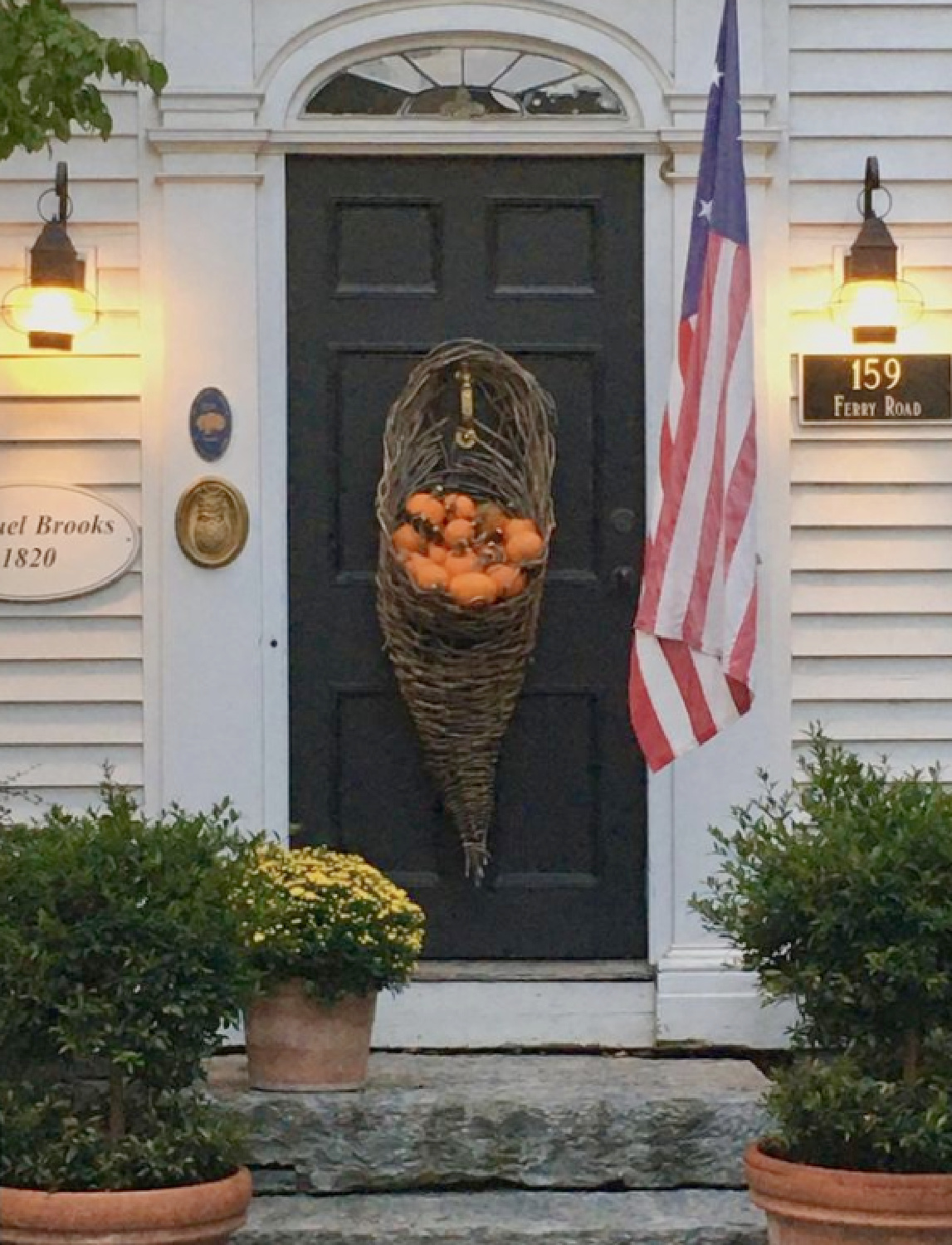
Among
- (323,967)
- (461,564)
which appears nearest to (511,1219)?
(323,967)

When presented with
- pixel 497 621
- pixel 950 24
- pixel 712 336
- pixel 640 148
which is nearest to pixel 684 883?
pixel 497 621

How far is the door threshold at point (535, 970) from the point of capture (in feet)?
23.9

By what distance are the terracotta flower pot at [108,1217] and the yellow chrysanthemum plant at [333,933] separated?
992mm

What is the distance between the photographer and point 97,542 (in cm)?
727

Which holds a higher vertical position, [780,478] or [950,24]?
[950,24]

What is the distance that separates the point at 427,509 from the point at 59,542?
1107 mm

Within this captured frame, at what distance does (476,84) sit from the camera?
740 cm

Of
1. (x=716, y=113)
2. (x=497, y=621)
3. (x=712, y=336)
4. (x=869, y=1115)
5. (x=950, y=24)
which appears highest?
(x=950, y=24)

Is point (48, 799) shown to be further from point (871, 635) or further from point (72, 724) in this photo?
point (871, 635)

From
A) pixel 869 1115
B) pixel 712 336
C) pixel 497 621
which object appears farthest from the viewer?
pixel 497 621

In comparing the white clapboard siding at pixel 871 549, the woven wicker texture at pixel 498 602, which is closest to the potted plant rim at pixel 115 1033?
the woven wicker texture at pixel 498 602

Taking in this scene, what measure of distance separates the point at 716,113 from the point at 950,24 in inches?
46.0

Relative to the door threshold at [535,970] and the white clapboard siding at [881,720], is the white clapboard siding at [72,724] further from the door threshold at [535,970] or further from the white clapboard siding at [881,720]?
the white clapboard siding at [881,720]

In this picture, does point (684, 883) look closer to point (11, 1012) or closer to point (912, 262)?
point (912, 262)
